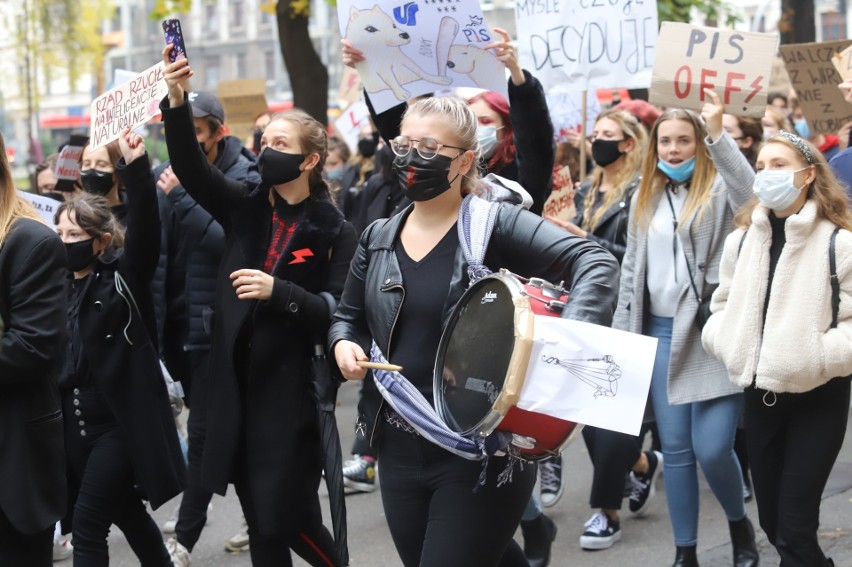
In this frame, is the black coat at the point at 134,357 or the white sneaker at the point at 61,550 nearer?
the black coat at the point at 134,357

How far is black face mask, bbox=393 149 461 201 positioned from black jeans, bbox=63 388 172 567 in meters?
1.80

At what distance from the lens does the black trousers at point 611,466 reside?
6.05 m

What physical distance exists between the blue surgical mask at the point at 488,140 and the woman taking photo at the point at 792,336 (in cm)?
113

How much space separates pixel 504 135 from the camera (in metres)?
5.43

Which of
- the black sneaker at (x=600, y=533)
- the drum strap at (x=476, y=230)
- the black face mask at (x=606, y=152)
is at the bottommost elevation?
the black sneaker at (x=600, y=533)

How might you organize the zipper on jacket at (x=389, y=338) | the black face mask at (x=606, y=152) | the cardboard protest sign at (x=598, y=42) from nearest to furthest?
the zipper on jacket at (x=389, y=338) < the black face mask at (x=606, y=152) < the cardboard protest sign at (x=598, y=42)

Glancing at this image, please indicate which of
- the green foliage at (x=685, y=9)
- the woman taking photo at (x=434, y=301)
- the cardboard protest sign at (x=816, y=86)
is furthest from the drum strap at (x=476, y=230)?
the green foliage at (x=685, y=9)

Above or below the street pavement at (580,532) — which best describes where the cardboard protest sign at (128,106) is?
above

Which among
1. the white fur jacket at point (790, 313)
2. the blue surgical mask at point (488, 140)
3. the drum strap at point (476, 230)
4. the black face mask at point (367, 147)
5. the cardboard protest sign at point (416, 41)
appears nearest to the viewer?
the drum strap at point (476, 230)

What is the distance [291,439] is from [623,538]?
231cm

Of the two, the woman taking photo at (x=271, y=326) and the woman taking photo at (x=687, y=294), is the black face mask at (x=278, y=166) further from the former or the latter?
the woman taking photo at (x=687, y=294)

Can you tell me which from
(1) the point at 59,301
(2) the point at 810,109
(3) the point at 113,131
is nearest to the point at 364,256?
(1) the point at 59,301

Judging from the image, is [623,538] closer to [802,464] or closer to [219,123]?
[802,464]

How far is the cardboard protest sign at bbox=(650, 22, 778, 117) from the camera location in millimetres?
5906
